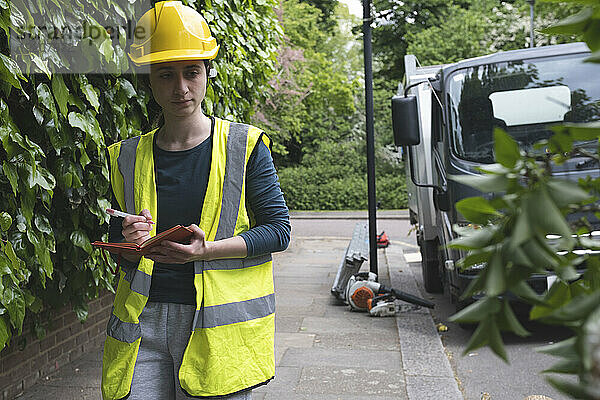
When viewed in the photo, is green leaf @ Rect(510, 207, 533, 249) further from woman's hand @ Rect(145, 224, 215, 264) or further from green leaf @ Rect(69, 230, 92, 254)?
green leaf @ Rect(69, 230, 92, 254)

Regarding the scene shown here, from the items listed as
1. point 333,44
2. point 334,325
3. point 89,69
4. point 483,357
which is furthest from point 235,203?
point 333,44

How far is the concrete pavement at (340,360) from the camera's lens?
15.9 feet

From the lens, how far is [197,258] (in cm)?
228

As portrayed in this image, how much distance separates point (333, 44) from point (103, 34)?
116 ft

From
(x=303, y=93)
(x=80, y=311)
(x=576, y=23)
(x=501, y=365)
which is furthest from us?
(x=303, y=93)

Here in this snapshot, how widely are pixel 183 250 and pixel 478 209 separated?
1432 millimetres

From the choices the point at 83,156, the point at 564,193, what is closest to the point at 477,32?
the point at 83,156

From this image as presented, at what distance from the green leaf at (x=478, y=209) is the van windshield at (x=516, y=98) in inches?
235

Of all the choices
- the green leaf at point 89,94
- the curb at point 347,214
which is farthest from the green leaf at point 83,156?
the curb at point 347,214

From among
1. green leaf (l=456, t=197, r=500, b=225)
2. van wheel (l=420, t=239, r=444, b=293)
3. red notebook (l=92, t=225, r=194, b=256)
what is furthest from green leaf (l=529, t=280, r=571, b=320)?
van wheel (l=420, t=239, r=444, b=293)

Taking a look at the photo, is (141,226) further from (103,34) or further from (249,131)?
(103,34)

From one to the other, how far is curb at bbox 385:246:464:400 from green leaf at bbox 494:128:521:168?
416 cm

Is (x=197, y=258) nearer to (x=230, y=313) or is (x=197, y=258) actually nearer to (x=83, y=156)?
(x=230, y=313)

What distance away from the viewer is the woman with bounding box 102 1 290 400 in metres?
2.33
